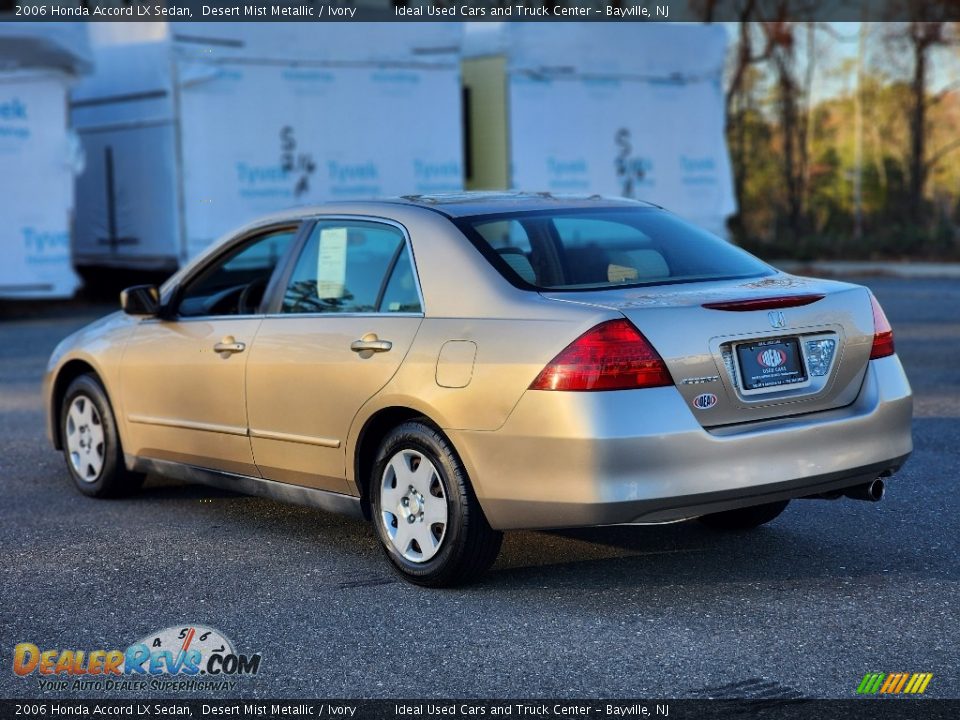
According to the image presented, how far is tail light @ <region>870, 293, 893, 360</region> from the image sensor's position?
539 cm

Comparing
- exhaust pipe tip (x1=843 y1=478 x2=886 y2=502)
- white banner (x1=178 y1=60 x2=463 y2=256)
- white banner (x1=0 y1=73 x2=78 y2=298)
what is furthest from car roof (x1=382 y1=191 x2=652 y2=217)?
white banner (x1=0 y1=73 x2=78 y2=298)

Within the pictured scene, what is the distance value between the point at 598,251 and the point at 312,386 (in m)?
1.32

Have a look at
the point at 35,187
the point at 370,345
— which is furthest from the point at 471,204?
the point at 35,187

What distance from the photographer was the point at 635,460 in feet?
15.6

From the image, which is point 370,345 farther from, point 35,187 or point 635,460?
point 35,187

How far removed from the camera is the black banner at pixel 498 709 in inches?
155

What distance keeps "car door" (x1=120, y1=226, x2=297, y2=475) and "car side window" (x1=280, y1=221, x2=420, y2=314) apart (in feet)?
0.64

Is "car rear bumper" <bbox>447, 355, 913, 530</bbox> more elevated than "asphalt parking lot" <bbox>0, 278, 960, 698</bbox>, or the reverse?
"car rear bumper" <bbox>447, 355, 913, 530</bbox>

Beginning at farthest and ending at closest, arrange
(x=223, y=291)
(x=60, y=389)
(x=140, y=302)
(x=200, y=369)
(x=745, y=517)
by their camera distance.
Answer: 1. (x=60, y=389)
2. (x=223, y=291)
3. (x=140, y=302)
4. (x=200, y=369)
5. (x=745, y=517)

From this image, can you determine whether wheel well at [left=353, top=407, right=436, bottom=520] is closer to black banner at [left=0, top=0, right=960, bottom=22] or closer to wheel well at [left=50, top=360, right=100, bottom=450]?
wheel well at [left=50, top=360, right=100, bottom=450]

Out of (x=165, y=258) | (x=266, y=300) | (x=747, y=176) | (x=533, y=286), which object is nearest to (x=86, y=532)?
(x=266, y=300)

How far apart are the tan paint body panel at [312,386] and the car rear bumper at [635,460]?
0.61 m

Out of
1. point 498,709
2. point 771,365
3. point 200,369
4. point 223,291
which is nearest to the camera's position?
point 498,709

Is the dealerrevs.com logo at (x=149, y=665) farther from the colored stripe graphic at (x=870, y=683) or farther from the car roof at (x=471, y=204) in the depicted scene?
the car roof at (x=471, y=204)
